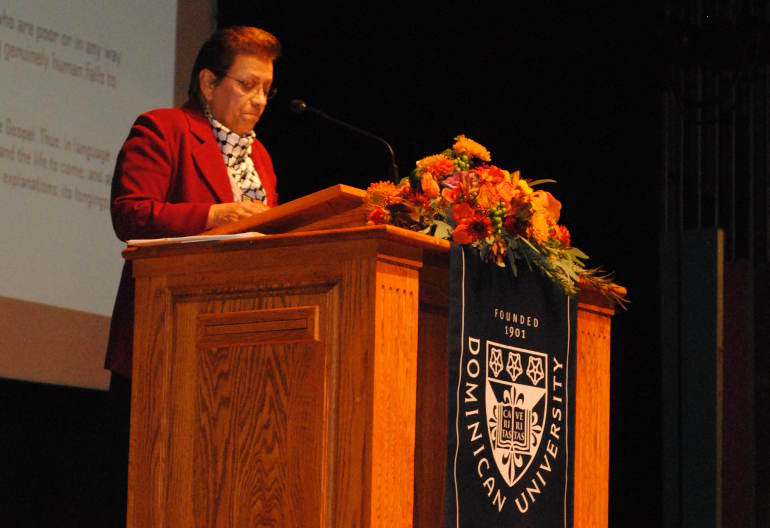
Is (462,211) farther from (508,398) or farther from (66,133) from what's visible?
(66,133)

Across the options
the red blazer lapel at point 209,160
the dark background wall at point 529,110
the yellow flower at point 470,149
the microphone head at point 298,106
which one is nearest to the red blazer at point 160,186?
the red blazer lapel at point 209,160

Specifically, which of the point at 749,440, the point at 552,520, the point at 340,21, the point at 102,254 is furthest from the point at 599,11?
the point at 552,520

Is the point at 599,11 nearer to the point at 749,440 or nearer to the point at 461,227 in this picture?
the point at 749,440

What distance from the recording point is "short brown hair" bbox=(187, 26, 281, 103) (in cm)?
281

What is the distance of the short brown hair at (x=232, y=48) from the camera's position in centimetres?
281

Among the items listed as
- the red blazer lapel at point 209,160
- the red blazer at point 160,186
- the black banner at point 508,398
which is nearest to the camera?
the black banner at point 508,398

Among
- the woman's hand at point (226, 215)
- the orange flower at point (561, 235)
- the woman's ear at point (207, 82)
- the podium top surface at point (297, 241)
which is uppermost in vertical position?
the woman's ear at point (207, 82)

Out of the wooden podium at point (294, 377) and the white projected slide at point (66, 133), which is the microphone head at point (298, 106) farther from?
the white projected slide at point (66, 133)

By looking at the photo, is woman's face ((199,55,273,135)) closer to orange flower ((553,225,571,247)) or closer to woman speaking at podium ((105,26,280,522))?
woman speaking at podium ((105,26,280,522))

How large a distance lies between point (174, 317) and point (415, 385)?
1.57 feet

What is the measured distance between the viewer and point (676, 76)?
5.43 metres

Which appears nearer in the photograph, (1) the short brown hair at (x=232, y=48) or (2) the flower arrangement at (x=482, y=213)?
(2) the flower arrangement at (x=482, y=213)

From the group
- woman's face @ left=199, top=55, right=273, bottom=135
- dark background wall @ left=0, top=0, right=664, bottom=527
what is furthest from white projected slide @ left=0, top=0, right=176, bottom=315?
woman's face @ left=199, top=55, right=273, bottom=135

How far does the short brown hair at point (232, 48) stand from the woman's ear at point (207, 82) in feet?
0.03
